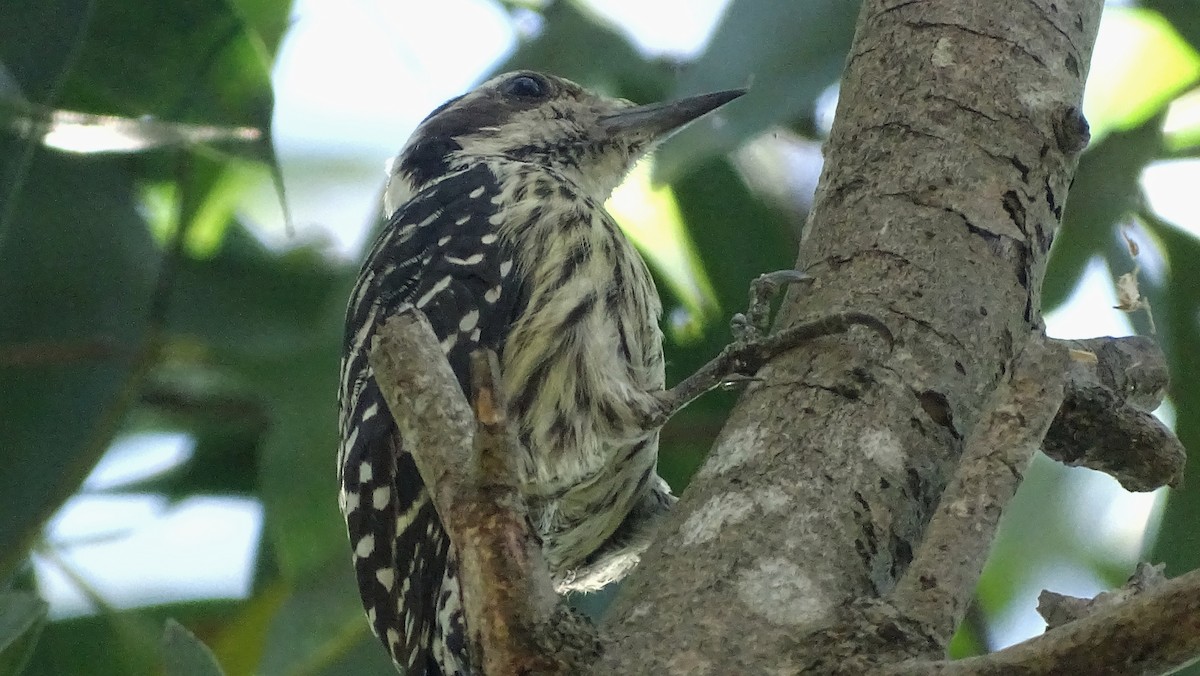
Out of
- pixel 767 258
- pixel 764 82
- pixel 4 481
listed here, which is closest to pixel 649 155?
pixel 767 258

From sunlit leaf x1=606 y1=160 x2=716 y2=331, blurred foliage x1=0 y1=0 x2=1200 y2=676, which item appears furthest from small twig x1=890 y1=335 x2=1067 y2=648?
sunlit leaf x1=606 y1=160 x2=716 y2=331

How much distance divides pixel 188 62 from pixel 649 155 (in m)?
0.83

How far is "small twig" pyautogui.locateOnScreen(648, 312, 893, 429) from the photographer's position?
147cm

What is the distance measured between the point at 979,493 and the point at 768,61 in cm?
106

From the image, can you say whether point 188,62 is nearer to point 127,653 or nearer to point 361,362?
point 361,362

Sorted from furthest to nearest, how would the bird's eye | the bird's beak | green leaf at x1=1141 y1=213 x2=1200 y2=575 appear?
the bird's eye
the bird's beak
green leaf at x1=1141 y1=213 x2=1200 y2=575

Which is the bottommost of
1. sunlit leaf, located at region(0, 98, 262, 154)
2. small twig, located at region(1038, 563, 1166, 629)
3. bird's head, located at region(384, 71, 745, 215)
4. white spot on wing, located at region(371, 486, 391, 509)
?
white spot on wing, located at region(371, 486, 391, 509)

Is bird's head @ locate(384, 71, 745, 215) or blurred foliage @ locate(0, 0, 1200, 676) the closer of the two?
blurred foliage @ locate(0, 0, 1200, 676)

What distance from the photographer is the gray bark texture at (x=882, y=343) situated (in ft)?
3.97

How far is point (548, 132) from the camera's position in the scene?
8.43ft

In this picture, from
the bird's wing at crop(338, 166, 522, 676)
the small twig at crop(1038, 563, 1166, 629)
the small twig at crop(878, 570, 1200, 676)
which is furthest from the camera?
the bird's wing at crop(338, 166, 522, 676)

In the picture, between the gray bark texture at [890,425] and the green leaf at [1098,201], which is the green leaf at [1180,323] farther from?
the gray bark texture at [890,425]

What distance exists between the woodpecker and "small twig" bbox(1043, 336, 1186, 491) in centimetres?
56

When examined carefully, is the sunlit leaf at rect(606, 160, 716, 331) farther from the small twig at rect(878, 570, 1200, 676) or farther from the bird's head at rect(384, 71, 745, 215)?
the small twig at rect(878, 570, 1200, 676)
